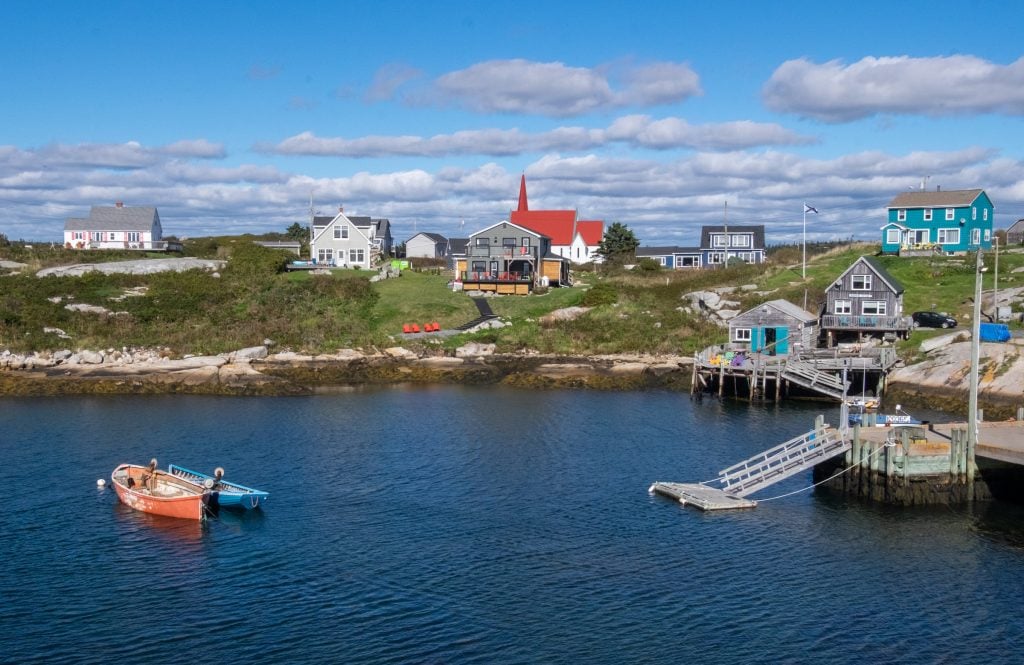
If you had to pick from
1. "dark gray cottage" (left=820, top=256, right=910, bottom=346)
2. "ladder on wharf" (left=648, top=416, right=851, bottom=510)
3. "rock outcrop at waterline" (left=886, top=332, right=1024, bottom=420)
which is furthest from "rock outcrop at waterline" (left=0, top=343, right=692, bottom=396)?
"ladder on wharf" (left=648, top=416, right=851, bottom=510)

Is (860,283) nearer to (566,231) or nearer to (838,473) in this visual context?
(838,473)

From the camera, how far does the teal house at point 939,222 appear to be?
93.4 metres

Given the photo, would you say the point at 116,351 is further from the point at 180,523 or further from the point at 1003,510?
the point at 1003,510

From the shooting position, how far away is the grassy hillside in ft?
253

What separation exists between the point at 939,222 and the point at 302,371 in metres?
62.9

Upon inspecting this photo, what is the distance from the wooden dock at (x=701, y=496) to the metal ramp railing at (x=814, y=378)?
76.9 ft

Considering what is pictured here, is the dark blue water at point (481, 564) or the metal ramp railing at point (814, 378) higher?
the metal ramp railing at point (814, 378)

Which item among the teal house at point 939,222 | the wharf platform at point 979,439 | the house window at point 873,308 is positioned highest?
the teal house at point 939,222

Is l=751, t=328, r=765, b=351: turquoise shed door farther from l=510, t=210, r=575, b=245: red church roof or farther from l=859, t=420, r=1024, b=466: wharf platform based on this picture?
l=510, t=210, r=575, b=245: red church roof

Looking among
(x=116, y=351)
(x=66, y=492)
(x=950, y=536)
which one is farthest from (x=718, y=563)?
(x=116, y=351)

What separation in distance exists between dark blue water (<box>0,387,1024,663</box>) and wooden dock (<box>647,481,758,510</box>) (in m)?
0.47

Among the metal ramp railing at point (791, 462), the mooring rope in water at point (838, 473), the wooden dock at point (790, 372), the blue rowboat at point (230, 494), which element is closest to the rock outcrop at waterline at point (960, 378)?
the wooden dock at point (790, 372)

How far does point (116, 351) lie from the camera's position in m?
74.1

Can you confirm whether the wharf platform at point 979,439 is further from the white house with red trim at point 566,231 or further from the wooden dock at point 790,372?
the white house with red trim at point 566,231
